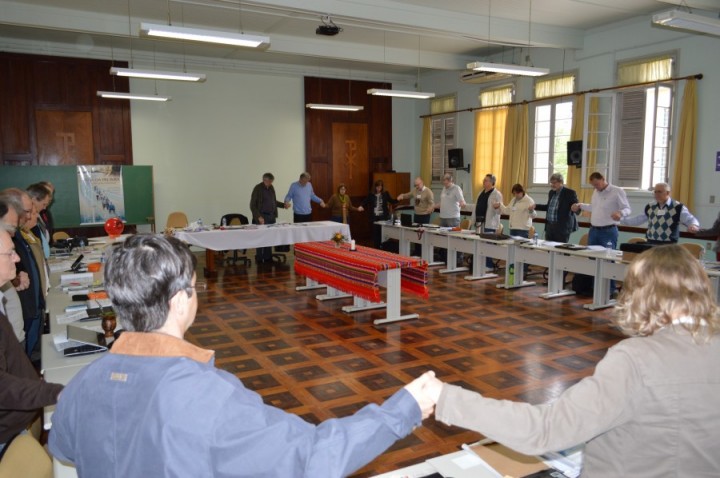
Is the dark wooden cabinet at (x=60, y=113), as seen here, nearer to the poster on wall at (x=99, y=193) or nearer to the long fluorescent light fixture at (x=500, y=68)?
the poster on wall at (x=99, y=193)

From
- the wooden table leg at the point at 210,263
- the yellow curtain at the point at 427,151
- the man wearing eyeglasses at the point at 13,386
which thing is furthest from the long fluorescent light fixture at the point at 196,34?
the yellow curtain at the point at 427,151

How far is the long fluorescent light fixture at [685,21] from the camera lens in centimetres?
509

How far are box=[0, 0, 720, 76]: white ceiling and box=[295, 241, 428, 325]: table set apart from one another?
3.05 meters

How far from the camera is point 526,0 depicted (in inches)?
285

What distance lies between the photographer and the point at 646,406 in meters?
1.23

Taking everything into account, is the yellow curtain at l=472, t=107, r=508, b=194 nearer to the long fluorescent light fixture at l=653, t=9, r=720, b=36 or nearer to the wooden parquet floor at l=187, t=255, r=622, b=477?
the wooden parquet floor at l=187, t=255, r=622, b=477

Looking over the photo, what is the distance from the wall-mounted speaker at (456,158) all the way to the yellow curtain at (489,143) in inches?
11.5

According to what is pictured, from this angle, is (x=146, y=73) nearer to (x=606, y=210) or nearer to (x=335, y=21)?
(x=335, y=21)

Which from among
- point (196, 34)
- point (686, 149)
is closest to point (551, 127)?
point (686, 149)

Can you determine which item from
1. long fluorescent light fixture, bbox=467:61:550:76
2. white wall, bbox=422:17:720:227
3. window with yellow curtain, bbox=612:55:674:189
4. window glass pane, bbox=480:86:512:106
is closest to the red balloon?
long fluorescent light fixture, bbox=467:61:550:76

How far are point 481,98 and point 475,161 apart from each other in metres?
1.26

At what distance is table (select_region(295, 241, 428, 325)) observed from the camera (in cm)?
581

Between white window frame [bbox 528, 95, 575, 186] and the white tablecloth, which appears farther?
white window frame [bbox 528, 95, 575, 186]

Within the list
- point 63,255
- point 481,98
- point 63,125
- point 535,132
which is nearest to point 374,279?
point 63,255
